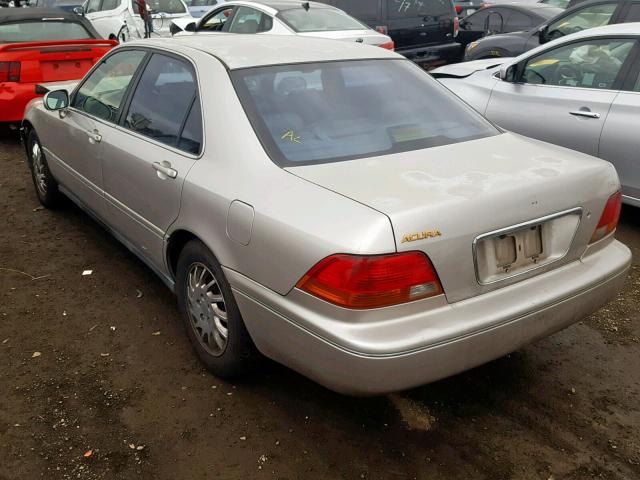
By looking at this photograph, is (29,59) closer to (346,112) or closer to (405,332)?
(346,112)

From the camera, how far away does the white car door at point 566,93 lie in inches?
204

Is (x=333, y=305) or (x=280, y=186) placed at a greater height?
(x=280, y=186)

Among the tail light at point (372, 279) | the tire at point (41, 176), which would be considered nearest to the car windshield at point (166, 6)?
the tire at point (41, 176)

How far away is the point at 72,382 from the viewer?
126 inches

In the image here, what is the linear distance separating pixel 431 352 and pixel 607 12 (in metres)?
6.87

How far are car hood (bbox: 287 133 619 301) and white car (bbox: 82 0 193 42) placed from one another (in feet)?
35.7

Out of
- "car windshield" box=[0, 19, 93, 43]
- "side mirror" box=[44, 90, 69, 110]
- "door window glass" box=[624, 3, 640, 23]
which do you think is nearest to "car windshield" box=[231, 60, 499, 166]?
"side mirror" box=[44, 90, 69, 110]

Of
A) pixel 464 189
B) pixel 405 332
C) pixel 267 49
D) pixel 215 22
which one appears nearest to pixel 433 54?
pixel 215 22

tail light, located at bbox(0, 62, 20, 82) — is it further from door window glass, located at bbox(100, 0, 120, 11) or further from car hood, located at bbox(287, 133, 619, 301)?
door window glass, located at bbox(100, 0, 120, 11)

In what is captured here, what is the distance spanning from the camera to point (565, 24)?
8328 millimetres

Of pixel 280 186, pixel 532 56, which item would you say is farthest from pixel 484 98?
pixel 280 186

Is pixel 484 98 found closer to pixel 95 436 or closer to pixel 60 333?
pixel 60 333

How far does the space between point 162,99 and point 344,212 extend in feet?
5.37

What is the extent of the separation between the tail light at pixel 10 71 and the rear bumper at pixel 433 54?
596 cm
